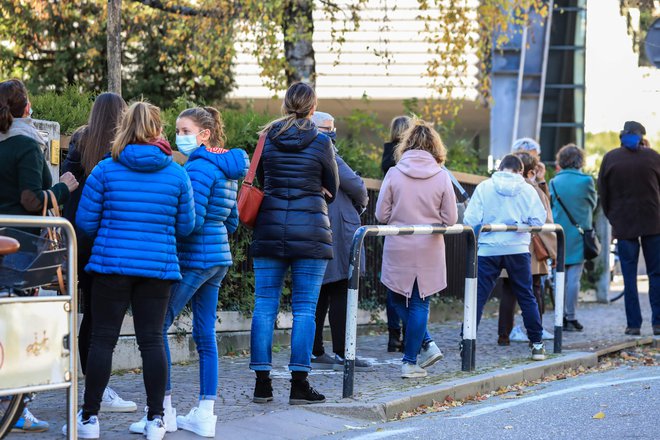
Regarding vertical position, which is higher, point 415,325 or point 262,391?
point 415,325

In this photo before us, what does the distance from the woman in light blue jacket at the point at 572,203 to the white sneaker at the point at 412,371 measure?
4330 millimetres

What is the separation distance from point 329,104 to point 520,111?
5.11 metres

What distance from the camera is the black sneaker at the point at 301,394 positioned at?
729 centimetres

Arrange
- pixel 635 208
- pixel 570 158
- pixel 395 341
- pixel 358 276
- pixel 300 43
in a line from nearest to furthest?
1. pixel 358 276
2. pixel 395 341
3. pixel 635 208
4. pixel 570 158
5. pixel 300 43

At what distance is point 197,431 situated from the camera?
640 centimetres

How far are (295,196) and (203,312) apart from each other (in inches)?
37.6

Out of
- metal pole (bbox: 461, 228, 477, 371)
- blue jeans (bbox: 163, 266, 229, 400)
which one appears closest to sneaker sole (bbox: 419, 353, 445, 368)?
metal pole (bbox: 461, 228, 477, 371)

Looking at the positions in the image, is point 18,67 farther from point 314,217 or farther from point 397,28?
point 314,217

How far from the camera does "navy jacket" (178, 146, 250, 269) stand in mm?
6535

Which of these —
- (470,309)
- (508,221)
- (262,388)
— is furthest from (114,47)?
(262,388)

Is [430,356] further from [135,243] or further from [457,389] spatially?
[135,243]

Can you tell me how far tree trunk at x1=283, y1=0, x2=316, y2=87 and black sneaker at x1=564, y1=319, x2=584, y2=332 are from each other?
4256 millimetres

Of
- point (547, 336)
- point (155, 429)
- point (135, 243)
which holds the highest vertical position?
point (135, 243)

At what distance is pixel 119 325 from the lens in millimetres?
6082
